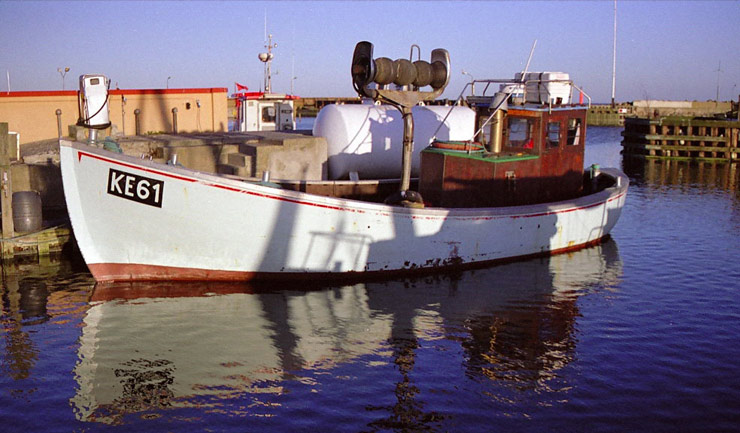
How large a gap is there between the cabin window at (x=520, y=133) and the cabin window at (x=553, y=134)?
51cm

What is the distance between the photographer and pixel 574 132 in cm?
1933

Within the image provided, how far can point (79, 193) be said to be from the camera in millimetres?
13914

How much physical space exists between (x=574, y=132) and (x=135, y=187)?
11.7 m

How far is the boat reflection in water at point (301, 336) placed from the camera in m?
9.82

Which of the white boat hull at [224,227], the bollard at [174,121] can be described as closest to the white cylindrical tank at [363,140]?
the white boat hull at [224,227]

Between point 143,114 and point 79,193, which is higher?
point 143,114

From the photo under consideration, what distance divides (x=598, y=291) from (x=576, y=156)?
530cm

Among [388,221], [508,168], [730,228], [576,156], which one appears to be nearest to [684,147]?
[730,228]

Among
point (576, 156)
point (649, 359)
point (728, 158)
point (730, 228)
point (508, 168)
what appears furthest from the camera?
point (728, 158)

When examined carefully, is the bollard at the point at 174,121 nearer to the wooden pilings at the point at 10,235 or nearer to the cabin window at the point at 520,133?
the wooden pilings at the point at 10,235

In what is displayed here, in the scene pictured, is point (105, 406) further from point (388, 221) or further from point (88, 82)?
point (88, 82)

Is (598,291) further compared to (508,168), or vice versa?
(508,168)

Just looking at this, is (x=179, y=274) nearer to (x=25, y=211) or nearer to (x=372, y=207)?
(x=372, y=207)

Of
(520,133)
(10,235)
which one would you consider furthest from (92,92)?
(520,133)
